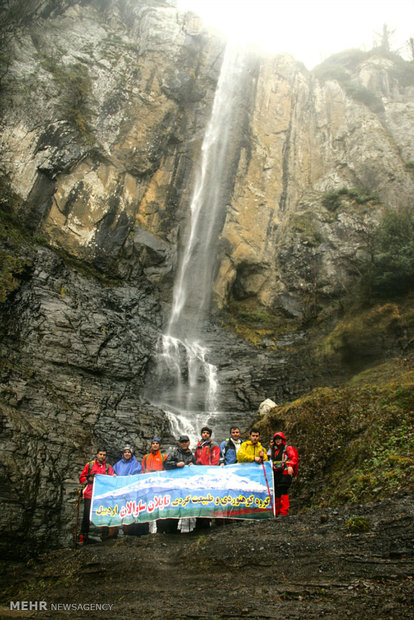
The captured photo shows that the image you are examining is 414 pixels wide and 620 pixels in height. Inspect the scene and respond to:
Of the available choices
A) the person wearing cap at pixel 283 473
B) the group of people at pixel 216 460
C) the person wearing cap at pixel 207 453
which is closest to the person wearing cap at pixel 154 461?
the group of people at pixel 216 460

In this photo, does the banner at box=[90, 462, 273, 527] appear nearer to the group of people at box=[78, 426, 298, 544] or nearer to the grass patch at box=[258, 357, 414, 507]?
the group of people at box=[78, 426, 298, 544]

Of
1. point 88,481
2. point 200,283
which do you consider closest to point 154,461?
point 88,481

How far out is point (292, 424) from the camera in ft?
32.2

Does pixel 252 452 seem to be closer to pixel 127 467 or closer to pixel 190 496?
pixel 190 496

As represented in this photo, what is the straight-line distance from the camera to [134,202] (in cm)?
2291

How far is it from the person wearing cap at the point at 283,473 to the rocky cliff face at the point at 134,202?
550cm

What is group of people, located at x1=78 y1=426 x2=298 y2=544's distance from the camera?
6777 mm

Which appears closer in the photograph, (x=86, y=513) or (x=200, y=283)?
(x=86, y=513)

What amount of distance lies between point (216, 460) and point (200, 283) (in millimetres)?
16105

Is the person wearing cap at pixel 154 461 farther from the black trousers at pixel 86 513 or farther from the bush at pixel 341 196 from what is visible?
the bush at pixel 341 196

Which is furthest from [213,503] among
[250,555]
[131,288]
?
[131,288]

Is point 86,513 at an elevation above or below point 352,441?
below

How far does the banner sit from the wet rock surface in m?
0.32

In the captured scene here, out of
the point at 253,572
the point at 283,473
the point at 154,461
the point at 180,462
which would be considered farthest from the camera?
the point at 154,461
